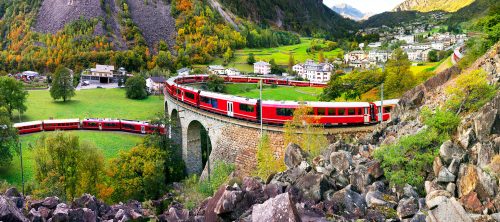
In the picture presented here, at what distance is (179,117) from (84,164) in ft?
35.2

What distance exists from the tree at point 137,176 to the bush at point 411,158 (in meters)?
19.0

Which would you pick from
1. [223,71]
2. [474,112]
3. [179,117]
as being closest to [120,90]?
[223,71]

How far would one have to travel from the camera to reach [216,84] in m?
54.5

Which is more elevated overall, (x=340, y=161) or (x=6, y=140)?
(x=340, y=161)

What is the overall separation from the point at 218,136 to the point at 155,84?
45623 millimetres

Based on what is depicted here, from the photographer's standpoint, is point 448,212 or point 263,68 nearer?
point 448,212

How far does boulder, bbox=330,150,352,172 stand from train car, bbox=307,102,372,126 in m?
11.3

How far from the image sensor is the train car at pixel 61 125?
4322 cm

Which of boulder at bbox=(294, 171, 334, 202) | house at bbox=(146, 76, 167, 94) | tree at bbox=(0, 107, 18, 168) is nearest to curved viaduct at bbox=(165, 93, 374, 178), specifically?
tree at bbox=(0, 107, 18, 168)

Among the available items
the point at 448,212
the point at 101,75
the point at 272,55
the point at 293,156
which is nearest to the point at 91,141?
the point at 293,156

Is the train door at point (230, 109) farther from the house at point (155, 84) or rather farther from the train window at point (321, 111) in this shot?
the house at point (155, 84)

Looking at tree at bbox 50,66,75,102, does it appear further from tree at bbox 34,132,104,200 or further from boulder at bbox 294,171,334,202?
boulder at bbox 294,171,334,202

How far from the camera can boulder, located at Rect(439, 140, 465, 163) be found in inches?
409

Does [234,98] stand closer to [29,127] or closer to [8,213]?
[8,213]
